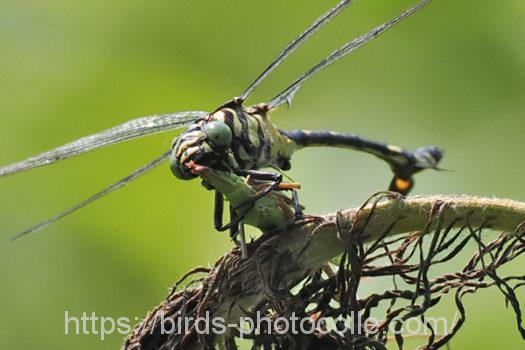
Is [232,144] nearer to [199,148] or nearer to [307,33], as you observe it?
[199,148]

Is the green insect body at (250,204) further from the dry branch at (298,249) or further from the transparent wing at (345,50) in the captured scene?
the transparent wing at (345,50)

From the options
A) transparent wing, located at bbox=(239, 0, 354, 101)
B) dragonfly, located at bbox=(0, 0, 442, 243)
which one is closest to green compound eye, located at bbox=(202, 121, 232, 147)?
dragonfly, located at bbox=(0, 0, 442, 243)

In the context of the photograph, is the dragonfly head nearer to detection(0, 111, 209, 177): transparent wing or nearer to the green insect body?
the green insect body

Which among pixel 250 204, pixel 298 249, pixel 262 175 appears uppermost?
pixel 262 175

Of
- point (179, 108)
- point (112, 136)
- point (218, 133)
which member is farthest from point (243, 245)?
point (179, 108)

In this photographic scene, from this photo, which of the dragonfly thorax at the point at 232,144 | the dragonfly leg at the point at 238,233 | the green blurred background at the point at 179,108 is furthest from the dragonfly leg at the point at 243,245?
the green blurred background at the point at 179,108

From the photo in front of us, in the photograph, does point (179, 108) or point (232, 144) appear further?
point (179, 108)
